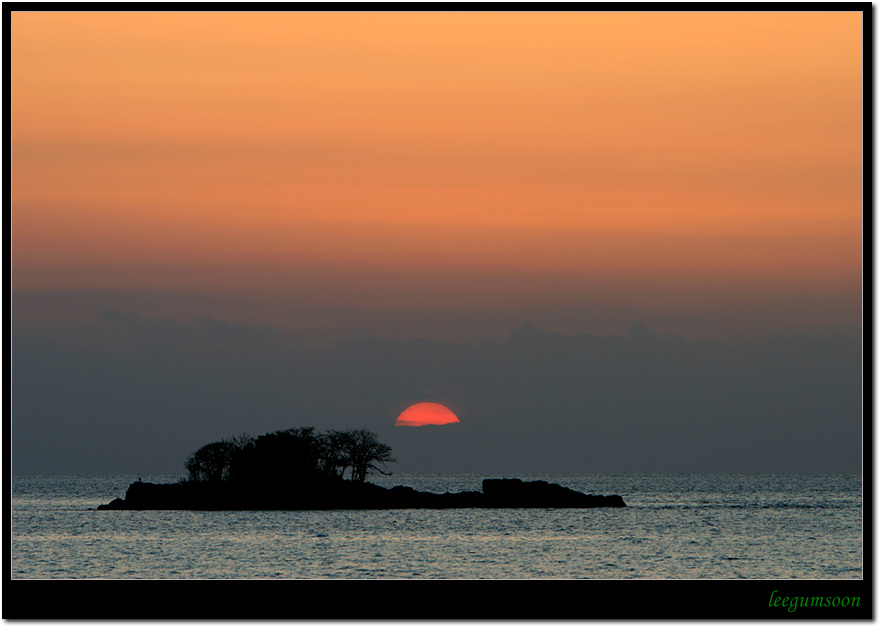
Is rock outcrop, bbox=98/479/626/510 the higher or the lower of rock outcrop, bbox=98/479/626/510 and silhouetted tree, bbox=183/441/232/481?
the lower

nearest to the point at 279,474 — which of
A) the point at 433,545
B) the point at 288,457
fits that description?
the point at 288,457

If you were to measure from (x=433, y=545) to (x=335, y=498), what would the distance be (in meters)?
36.2

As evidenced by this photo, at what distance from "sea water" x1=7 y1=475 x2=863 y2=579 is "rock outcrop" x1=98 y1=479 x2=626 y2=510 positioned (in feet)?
4.48

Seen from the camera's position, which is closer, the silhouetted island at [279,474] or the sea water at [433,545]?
the sea water at [433,545]

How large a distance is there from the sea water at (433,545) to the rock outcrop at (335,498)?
4.48 feet

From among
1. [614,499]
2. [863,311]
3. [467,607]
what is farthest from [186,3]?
[614,499]

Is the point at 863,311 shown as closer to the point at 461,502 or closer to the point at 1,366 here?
the point at 1,366

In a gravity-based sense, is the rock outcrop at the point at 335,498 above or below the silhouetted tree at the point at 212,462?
below

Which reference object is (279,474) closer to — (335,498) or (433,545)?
(335,498)

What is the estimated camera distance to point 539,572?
51.0 meters

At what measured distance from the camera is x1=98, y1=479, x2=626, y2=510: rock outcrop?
98.6m

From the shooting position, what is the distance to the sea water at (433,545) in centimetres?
5234

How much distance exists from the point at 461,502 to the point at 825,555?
52580mm

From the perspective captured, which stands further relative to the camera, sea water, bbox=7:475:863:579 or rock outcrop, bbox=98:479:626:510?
rock outcrop, bbox=98:479:626:510
